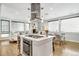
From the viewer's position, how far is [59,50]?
6.97 ft

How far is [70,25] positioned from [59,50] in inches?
23.3

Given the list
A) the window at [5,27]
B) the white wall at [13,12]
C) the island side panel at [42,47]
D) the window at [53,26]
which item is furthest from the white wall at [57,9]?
the window at [5,27]

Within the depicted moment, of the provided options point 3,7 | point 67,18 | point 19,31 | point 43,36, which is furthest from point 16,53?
point 67,18

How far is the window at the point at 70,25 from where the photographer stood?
6.64ft

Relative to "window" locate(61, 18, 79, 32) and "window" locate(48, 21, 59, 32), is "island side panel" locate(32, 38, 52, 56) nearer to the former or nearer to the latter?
"window" locate(48, 21, 59, 32)

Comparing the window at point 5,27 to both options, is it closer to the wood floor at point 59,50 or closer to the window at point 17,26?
the window at point 17,26

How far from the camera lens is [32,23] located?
2.21m

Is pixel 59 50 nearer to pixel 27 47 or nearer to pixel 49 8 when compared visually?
pixel 27 47

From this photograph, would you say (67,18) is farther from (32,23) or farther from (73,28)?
(32,23)

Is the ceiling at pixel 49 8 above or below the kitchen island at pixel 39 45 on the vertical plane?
above

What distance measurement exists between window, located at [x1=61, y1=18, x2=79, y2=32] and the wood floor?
0.98 feet

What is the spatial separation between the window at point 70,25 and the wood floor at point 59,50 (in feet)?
0.98

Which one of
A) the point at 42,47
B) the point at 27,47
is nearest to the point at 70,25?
the point at 42,47

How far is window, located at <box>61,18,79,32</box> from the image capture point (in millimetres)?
2023
